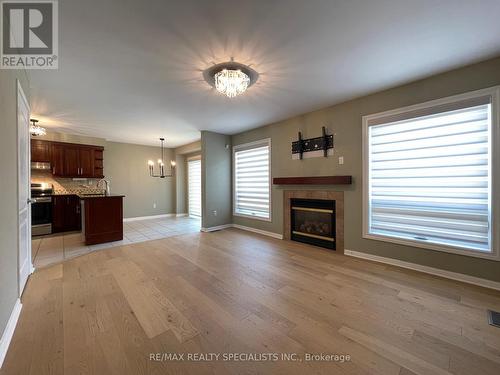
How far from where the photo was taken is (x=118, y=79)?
2.56m

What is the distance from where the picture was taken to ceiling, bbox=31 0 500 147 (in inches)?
62.0

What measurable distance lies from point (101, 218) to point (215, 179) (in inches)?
101

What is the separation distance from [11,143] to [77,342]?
5.97 feet

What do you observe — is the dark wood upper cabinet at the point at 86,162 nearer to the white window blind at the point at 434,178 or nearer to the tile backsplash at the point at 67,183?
the tile backsplash at the point at 67,183

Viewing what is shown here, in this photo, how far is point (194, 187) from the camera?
24.5 feet

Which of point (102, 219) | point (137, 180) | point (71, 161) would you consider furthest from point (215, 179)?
point (71, 161)

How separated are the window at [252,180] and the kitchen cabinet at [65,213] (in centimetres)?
410

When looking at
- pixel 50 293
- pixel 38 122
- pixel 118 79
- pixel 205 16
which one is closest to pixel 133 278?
pixel 50 293

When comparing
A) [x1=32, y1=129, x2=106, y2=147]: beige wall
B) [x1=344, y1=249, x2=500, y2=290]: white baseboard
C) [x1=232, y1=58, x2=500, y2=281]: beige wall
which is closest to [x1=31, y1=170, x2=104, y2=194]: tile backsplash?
[x1=32, y1=129, x2=106, y2=147]: beige wall

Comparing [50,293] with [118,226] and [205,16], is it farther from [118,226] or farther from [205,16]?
[205,16]

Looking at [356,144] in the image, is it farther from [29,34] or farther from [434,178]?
[29,34]

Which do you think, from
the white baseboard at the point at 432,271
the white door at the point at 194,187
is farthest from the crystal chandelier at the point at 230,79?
the white door at the point at 194,187

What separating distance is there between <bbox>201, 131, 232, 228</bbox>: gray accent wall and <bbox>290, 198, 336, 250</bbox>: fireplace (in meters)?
1.97

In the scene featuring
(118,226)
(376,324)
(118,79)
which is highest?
(118,79)
